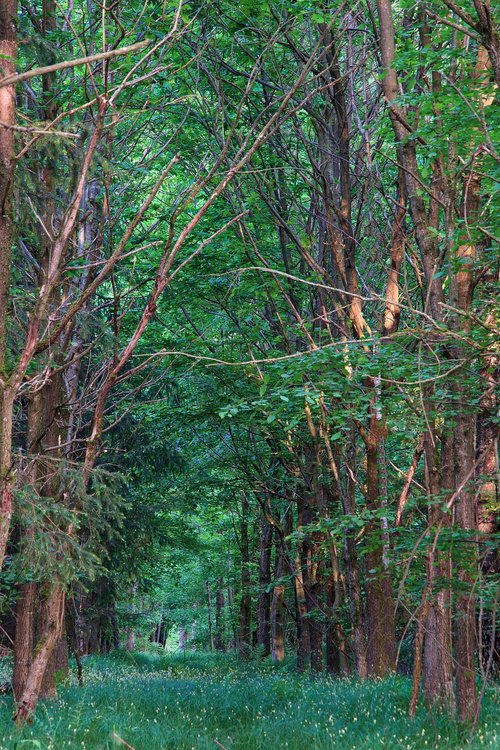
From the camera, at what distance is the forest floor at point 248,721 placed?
6.33m

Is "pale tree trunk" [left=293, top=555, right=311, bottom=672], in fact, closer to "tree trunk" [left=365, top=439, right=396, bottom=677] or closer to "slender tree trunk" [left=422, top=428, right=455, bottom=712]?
"tree trunk" [left=365, top=439, right=396, bottom=677]

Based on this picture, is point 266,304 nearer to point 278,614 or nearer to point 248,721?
point 248,721

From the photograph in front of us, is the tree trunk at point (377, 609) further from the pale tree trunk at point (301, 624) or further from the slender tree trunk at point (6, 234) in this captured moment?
the slender tree trunk at point (6, 234)

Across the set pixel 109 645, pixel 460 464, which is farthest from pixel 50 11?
pixel 109 645

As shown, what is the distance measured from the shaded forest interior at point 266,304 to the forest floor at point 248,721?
1.63 feet

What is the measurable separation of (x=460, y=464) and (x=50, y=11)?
8.70 meters

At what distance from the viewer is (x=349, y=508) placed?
13.4m

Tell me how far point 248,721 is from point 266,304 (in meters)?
8.29

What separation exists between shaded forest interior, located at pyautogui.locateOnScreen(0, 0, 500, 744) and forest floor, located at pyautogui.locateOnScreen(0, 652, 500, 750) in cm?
50

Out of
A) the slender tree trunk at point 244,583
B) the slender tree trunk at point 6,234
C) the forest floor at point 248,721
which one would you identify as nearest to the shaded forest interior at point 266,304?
the slender tree trunk at point 6,234

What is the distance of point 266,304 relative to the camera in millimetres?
14852

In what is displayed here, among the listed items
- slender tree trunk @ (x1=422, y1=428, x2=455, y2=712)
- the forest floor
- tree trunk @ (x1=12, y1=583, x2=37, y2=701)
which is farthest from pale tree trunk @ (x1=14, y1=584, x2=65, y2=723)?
tree trunk @ (x1=12, y1=583, x2=37, y2=701)

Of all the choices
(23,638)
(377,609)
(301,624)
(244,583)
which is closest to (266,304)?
(377,609)

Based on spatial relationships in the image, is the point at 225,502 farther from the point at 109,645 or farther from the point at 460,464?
the point at 109,645
